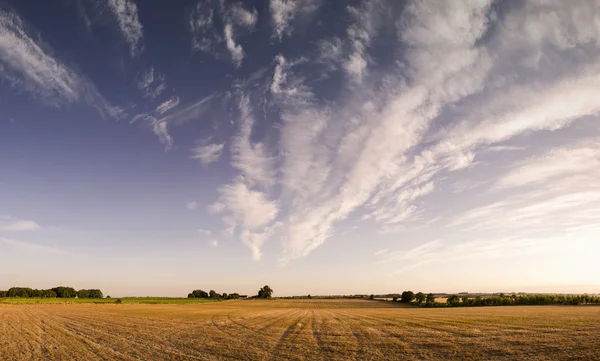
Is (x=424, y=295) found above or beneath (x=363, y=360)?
above

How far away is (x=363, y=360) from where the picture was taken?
17.9 meters

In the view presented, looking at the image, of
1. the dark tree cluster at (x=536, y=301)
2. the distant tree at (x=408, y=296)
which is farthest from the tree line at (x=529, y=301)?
the distant tree at (x=408, y=296)

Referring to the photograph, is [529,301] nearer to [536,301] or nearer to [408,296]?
[536,301]

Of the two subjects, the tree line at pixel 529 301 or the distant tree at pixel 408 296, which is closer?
the tree line at pixel 529 301

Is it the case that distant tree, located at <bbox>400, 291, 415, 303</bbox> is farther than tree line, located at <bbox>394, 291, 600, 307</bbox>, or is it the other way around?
distant tree, located at <bbox>400, 291, 415, 303</bbox>

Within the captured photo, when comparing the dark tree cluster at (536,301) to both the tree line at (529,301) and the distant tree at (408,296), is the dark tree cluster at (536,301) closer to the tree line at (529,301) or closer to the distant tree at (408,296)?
the tree line at (529,301)

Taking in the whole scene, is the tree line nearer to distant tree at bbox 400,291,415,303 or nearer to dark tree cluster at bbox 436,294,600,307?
dark tree cluster at bbox 436,294,600,307

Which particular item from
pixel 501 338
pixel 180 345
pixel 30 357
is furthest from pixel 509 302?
pixel 30 357

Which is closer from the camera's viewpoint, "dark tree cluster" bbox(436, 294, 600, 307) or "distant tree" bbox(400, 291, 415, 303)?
"dark tree cluster" bbox(436, 294, 600, 307)

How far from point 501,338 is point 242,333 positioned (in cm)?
1998

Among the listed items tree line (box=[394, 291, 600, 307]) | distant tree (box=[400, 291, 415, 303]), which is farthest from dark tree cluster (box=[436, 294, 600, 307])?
distant tree (box=[400, 291, 415, 303])

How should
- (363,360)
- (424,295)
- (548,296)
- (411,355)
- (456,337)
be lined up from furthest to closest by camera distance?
1. (424,295)
2. (548,296)
3. (456,337)
4. (411,355)
5. (363,360)

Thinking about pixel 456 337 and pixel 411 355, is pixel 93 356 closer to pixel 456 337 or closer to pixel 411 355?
pixel 411 355

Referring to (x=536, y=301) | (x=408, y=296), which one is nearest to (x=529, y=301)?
(x=536, y=301)
